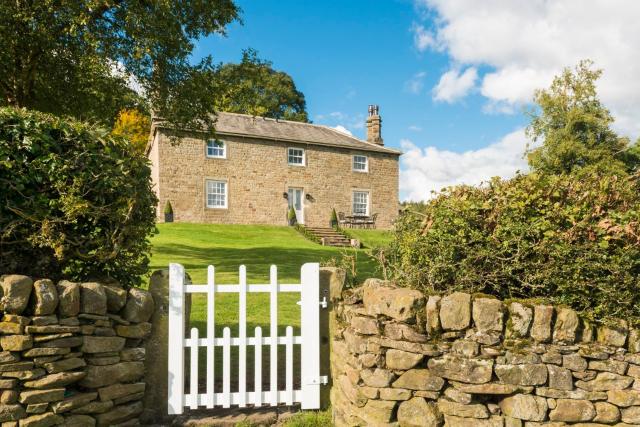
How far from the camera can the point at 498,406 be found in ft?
11.0

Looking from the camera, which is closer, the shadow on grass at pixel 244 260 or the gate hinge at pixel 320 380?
the gate hinge at pixel 320 380

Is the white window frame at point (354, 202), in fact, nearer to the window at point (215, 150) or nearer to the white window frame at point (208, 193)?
the white window frame at point (208, 193)

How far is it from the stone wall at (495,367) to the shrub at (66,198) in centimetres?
260

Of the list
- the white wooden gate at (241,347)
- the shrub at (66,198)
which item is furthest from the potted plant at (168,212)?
the white wooden gate at (241,347)

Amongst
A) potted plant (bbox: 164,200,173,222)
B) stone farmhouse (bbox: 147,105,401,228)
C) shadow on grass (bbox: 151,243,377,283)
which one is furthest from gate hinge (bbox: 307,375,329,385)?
potted plant (bbox: 164,200,173,222)

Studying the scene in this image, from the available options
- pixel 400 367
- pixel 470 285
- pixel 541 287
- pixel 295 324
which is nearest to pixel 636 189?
pixel 541 287

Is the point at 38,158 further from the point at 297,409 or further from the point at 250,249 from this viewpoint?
the point at 250,249

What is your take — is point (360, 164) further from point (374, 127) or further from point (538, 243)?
point (538, 243)

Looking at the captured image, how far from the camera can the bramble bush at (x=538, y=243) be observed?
3.44 metres

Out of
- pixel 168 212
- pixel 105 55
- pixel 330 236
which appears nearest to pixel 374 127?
pixel 330 236

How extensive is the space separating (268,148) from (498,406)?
929 inches

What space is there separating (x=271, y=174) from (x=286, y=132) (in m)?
3.12

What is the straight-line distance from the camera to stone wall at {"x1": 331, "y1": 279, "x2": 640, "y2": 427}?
328 cm

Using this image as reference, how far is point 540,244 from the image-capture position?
11.7ft
